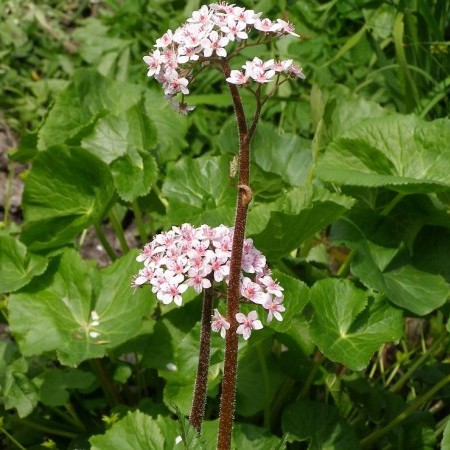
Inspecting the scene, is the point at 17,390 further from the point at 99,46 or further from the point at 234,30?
the point at 99,46

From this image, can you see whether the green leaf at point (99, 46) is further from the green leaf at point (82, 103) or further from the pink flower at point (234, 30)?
the pink flower at point (234, 30)

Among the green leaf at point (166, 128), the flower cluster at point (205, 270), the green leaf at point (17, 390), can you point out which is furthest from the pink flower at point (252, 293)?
the green leaf at point (166, 128)

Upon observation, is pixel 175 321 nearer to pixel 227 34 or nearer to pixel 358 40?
pixel 227 34

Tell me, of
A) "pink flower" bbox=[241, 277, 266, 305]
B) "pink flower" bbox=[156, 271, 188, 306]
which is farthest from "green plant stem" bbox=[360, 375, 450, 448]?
"pink flower" bbox=[156, 271, 188, 306]

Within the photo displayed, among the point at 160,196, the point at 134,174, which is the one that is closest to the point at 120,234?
the point at 160,196

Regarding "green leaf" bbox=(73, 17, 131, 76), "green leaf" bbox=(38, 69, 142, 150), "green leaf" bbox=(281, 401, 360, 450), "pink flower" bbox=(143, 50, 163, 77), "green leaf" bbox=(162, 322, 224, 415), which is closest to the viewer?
"pink flower" bbox=(143, 50, 163, 77)

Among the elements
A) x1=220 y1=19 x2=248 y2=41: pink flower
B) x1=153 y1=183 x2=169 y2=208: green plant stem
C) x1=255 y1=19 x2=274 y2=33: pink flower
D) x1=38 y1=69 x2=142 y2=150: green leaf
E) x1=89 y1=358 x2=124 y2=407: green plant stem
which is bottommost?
x1=89 y1=358 x2=124 y2=407: green plant stem

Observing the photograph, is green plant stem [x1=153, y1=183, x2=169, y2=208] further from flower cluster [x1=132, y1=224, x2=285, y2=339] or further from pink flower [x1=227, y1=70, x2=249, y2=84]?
pink flower [x1=227, y1=70, x2=249, y2=84]
